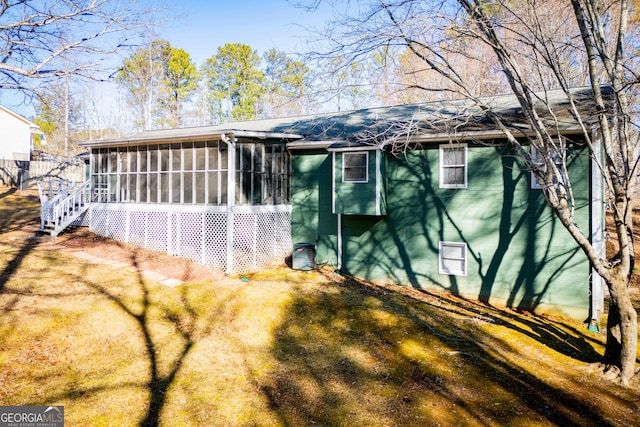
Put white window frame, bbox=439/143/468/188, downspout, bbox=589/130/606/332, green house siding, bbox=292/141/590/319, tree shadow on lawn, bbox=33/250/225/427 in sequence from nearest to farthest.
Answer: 1. tree shadow on lawn, bbox=33/250/225/427
2. downspout, bbox=589/130/606/332
3. green house siding, bbox=292/141/590/319
4. white window frame, bbox=439/143/468/188

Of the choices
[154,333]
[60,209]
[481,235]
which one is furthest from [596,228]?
[60,209]

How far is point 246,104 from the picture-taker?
31.1 meters

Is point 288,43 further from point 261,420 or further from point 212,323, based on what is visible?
point 261,420

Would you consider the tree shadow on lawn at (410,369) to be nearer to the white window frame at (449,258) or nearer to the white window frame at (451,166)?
the white window frame at (449,258)

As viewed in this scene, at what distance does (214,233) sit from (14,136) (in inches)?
1306

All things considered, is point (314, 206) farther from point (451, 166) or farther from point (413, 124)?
point (413, 124)

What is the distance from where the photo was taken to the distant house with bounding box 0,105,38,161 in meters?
32.8

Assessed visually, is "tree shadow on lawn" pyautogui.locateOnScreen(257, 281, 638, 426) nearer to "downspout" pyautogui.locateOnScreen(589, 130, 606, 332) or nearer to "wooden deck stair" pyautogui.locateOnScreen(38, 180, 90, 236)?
"downspout" pyautogui.locateOnScreen(589, 130, 606, 332)

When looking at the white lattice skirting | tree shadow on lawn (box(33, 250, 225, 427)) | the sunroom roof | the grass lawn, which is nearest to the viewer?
the grass lawn

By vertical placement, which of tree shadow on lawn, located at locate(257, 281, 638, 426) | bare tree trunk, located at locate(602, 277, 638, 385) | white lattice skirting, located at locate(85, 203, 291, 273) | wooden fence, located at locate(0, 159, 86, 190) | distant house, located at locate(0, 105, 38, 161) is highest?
distant house, located at locate(0, 105, 38, 161)

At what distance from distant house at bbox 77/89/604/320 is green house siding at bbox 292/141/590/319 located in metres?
0.03

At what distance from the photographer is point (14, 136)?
1319 inches

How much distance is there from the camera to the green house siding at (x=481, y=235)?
29.6 feet

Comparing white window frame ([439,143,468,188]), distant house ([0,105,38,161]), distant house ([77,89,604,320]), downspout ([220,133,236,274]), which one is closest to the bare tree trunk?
distant house ([77,89,604,320])
